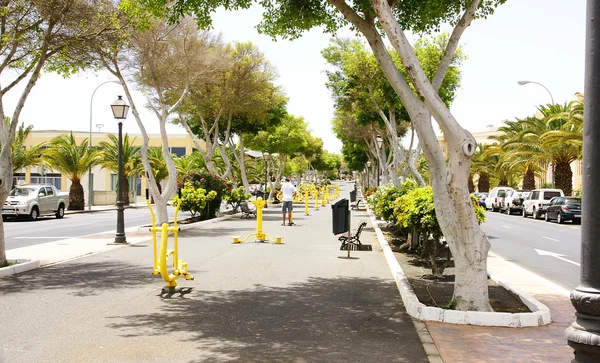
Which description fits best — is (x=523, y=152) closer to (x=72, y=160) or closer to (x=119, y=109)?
(x=119, y=109)

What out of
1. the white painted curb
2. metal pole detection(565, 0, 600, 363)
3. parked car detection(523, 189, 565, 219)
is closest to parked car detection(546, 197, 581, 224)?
parked car detection(523, 189, 565, 219)

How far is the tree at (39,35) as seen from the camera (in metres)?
11.1

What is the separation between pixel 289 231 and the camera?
20.5 meters

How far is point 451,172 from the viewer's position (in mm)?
7207

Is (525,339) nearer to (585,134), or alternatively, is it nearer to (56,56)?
(585,134)

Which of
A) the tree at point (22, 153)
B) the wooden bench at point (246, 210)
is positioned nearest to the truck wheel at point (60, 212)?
the tree at point (22, 153)

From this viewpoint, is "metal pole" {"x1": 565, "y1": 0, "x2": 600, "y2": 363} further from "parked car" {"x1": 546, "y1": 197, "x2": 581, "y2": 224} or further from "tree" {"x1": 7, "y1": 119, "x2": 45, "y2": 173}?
"tree" {"x1": 7, "y1": 119, "x2": 45, "y2": 173}

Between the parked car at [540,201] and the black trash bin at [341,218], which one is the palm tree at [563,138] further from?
the black trash bin at [341,218]

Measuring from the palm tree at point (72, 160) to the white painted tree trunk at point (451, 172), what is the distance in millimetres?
Result: 33540

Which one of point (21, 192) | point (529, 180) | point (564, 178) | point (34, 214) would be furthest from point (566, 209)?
point (21, 192)

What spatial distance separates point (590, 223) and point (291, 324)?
433 centimetres

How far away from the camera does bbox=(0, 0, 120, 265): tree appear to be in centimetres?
1109

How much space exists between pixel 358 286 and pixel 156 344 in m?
4.38

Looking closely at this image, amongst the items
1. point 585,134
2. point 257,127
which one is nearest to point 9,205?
point 257,127
